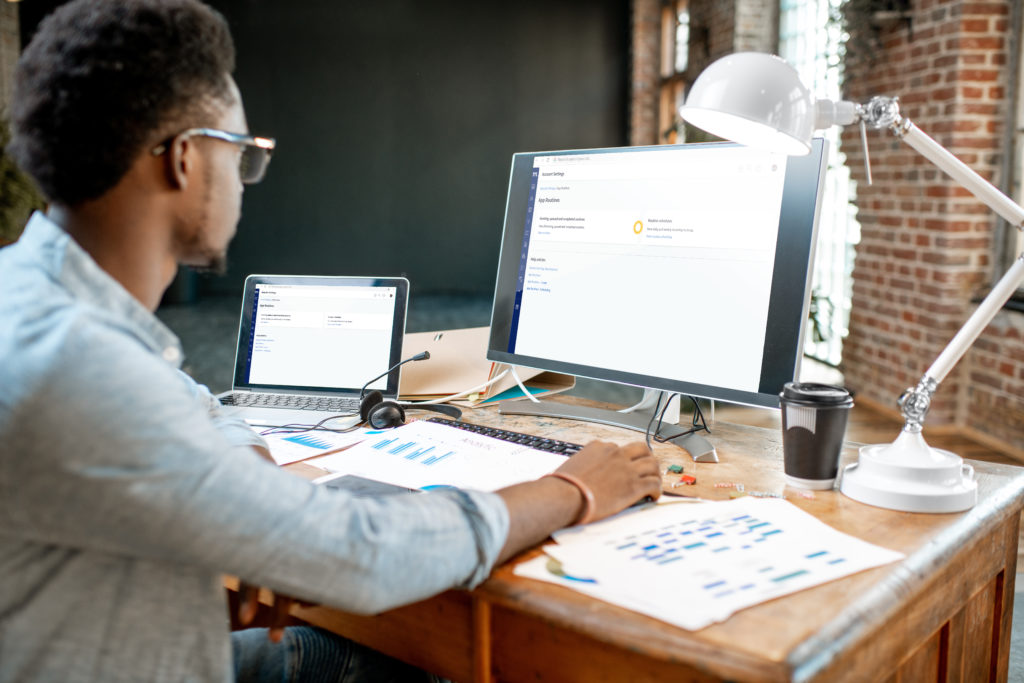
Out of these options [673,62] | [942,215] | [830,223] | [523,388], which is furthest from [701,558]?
[673,62]

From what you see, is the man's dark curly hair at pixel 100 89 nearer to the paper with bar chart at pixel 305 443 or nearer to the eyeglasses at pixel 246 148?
the eyeglasses at pixel 246 148

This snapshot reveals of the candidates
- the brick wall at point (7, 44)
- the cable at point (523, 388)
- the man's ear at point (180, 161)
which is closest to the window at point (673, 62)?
the brick wall at point (7, 44)

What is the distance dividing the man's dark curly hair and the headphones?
70cm

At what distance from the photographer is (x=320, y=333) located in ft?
5.27

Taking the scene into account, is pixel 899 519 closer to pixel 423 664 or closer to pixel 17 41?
pixel 423 664

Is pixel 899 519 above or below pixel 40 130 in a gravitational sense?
below

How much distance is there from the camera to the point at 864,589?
793mm

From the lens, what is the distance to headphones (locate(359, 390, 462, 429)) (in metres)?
1.42

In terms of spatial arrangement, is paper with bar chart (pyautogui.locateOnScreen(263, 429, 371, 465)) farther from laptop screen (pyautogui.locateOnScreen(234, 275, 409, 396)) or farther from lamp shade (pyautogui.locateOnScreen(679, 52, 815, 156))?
lamp shade (pyautogui.locateOnScreen(679, 52, 815, 156))

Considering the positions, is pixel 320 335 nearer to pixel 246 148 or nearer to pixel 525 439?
pixel 525 439

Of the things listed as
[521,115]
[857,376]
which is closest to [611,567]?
[857,376]

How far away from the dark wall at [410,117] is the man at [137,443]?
25.9 feet

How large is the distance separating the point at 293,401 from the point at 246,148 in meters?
0.74

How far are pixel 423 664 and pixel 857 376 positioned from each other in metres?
3.96
